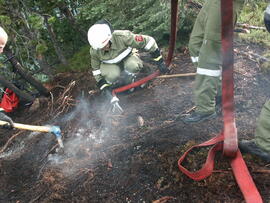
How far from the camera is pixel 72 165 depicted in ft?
9.86

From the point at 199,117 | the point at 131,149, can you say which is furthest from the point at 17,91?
the point at 199,117

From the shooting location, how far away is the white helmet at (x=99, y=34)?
361 centimetres

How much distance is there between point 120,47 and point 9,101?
233 cm

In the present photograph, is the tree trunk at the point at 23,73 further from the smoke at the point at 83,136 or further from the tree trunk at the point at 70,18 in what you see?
the tree trunk at the point at 70,18

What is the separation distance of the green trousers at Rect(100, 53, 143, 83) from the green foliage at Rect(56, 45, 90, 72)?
135 cm

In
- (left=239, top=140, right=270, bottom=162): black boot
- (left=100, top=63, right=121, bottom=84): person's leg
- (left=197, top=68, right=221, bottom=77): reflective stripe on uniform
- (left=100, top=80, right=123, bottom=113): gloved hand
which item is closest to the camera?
(left=239, top=140, right=270, bottom=162): black boot

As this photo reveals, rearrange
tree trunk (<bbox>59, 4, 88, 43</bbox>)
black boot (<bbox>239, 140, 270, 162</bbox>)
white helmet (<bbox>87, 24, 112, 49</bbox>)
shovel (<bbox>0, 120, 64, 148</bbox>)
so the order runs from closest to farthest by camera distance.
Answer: black boot (<bbox>239, 140, 270, 162</bbox>) < shovel (<bbox>0, 120, 64, 148</bbox>) < white helmet (<bbox>87, 24, 112, 49</bbox>) < tree trunk (<bbox>59, 4, 88, 43</bbox>)

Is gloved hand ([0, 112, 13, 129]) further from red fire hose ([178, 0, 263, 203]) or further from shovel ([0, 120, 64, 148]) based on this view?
red fire hose ([178, 0, 263, 203])

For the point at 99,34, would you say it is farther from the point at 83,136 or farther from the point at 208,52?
the point at 208,52

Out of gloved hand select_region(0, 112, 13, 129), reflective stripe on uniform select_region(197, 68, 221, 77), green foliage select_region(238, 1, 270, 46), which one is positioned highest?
reflective stripe on uniform select_region(197, 68, 221, 77)

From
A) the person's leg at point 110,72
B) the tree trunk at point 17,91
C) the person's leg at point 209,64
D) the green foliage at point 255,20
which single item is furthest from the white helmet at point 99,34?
the green foliage at point 255,20

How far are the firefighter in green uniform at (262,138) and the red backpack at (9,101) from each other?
3987 millimetres

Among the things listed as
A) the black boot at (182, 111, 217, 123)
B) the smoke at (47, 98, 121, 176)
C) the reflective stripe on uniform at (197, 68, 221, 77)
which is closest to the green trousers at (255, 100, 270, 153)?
the reflective stripe on uniform at (197, 68, 221, 77)

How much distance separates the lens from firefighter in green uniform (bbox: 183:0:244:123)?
2.54 metres
